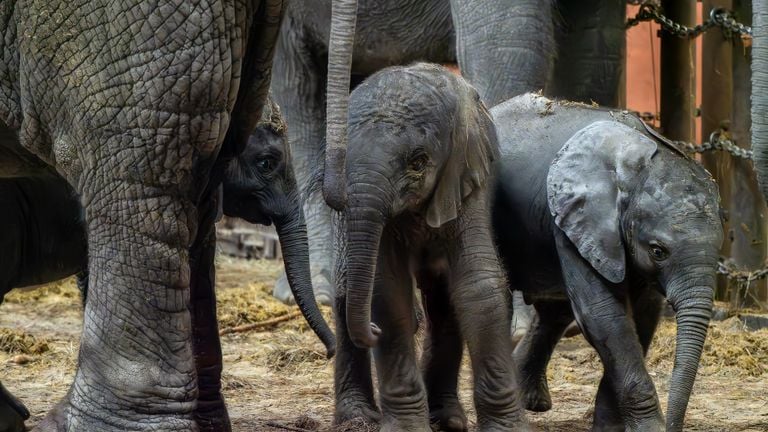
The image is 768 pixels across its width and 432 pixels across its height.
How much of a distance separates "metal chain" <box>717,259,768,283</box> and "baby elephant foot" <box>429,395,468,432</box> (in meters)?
2.95

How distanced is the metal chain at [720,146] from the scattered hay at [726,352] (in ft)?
2.97

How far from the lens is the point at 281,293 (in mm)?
8875

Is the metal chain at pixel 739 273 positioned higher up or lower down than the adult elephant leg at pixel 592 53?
lower down

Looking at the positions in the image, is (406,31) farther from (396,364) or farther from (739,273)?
(396,364)

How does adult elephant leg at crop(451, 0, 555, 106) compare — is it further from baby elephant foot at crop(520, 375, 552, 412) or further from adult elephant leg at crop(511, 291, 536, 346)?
baby elephant foot at crop(520, 375, 552, 412)

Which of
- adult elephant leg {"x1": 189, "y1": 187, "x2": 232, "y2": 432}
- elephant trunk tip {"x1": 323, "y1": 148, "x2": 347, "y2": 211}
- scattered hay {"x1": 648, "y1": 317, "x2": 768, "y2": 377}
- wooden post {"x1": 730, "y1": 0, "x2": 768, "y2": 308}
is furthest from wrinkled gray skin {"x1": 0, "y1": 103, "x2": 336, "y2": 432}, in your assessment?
wooden post {"x1": 730, "y1": 0, "x2": 768, "y2": 308}

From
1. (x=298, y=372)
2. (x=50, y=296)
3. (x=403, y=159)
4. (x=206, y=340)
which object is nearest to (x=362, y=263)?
(x=403, y=159)

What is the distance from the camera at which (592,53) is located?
7.79 meters

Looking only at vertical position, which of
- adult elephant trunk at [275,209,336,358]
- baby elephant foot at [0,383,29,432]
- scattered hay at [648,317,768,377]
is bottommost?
baby elephant foot at [0,383,29,432]

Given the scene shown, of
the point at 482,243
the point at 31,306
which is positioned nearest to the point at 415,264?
the point at 482,243

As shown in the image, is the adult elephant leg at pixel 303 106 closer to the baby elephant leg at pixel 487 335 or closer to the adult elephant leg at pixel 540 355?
the adult elephant leg at pixel 540 355

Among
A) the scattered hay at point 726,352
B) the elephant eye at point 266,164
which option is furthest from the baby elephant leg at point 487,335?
the scattered hay at point 726,352

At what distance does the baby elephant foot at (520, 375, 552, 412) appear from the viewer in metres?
5.97

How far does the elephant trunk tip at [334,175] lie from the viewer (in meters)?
4.30
